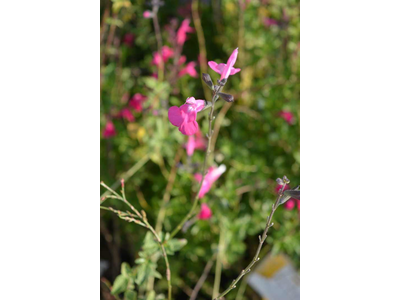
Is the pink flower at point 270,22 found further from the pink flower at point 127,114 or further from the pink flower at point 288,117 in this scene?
the pink flower at point 127,114

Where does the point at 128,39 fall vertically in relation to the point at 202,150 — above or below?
Answer: above

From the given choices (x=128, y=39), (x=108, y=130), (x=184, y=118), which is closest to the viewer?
(x=184, y=118)

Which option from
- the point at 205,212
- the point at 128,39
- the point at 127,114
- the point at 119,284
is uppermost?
the point at 128,39

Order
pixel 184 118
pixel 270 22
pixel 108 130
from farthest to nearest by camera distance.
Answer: pixel 270 22 < pixel 108 130 < pixel 184 118

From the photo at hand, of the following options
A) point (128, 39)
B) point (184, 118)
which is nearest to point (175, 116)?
point (184, 118)

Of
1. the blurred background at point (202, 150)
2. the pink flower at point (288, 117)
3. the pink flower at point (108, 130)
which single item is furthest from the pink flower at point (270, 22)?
the pink flower at point (108, 130)

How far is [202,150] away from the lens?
1.62 metres

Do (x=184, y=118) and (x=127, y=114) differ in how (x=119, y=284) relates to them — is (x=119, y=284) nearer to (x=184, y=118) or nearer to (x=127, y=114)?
(x=184, y=118)

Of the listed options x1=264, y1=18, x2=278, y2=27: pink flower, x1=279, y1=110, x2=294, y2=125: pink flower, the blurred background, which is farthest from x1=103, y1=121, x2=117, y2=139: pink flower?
x1=264, y1=18, x2=278, y2=27: pink flower

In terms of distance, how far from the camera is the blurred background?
1.43m

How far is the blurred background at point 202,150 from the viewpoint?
1432mm

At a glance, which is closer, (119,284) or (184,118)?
(184,118)

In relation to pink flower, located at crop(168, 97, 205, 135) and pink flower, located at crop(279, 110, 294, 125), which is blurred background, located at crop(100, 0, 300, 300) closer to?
pink flower, located at crop(279, 110, 294, 125)
